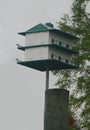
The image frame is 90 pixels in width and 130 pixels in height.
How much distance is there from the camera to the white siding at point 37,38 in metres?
21.9

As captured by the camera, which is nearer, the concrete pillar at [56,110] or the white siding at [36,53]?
the concrete pillar at [56,110]

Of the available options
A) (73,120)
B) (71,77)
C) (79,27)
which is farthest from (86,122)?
(79,27)

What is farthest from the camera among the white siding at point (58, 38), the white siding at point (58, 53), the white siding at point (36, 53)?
the white siding at point (58, 38)

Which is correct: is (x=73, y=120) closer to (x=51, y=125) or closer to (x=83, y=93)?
(x=83, y=93)

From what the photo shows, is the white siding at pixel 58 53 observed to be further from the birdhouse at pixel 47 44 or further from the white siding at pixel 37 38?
the white siding at pixel 37 38

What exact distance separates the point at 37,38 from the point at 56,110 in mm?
19429

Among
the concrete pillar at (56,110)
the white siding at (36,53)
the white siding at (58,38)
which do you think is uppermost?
the white siding at (58,38)

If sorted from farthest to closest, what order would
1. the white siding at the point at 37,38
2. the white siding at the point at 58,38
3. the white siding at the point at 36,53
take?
the white siding at the point at 37,38, the white siding at the point at 58,38, the white siding at the point at 36,53

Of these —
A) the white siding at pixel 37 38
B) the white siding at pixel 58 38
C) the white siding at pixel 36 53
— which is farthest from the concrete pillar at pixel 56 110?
the white siding at pixel 37 38

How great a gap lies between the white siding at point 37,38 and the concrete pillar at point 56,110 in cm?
1914

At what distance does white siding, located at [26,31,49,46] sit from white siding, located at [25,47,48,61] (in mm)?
416

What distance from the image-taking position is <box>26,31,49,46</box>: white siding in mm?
21922

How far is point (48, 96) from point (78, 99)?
1914cm

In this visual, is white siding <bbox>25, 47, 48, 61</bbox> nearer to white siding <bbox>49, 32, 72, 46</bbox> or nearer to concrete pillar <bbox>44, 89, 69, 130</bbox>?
white siding <bbox>49, 32, 72, 46</bbox>
